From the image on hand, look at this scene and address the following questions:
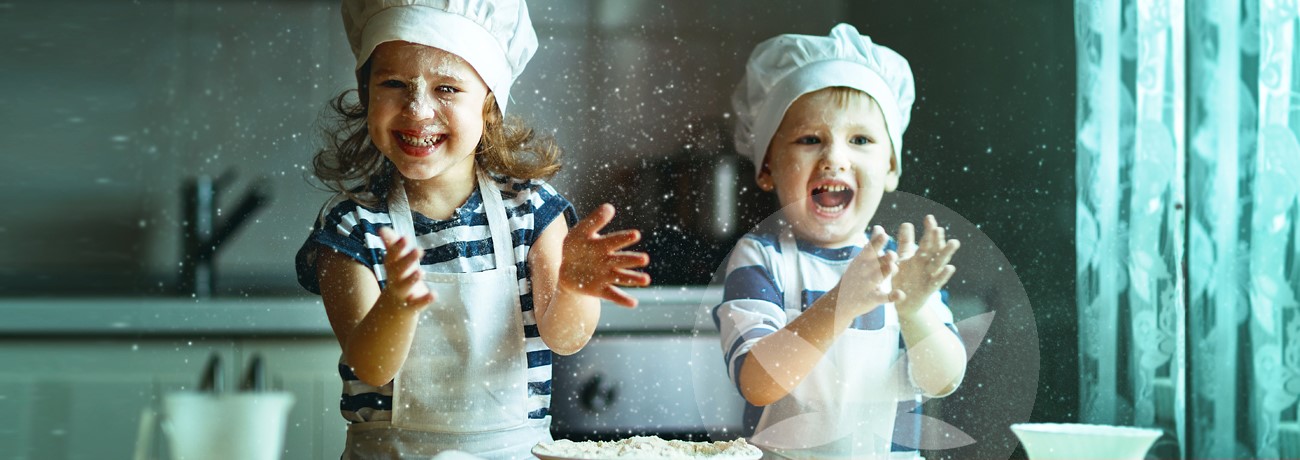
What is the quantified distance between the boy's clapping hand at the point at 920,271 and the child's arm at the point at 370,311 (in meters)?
0.28

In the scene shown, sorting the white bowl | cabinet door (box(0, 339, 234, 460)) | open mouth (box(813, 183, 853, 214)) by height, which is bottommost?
the white bowl

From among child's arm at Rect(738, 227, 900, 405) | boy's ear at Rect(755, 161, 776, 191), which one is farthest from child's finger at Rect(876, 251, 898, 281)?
boy's ear at Rect(755, 161, 776, 191)

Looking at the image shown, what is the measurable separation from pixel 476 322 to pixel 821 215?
236 millimetres

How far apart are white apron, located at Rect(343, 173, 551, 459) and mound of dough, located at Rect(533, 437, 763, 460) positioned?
0.05m

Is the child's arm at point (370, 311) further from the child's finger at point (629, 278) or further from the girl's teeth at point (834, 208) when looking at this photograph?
the girl's teeth at point (834, 208)

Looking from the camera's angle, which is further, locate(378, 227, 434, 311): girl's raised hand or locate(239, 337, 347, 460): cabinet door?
locate(239, 337, 347, 460): cabinet door

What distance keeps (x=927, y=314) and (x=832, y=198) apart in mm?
97

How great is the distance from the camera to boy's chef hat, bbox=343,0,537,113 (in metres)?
0.58

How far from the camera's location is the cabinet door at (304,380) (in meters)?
0.64

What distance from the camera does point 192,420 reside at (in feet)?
2.02

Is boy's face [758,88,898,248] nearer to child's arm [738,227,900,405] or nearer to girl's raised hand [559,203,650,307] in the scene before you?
child's arm [738,227,900,405]

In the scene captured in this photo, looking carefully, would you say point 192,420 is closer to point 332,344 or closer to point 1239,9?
point 332,344

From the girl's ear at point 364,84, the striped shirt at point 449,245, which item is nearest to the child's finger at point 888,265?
the striped shirt at point 449,245

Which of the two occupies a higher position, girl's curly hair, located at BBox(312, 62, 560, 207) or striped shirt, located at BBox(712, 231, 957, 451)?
girl's curly hair, located at BBox(312, 62, 560, 207)
